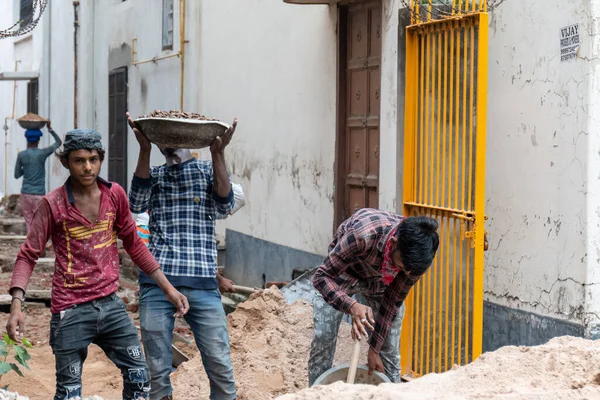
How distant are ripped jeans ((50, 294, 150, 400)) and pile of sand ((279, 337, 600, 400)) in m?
1.56

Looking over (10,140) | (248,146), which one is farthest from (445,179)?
(10,140)

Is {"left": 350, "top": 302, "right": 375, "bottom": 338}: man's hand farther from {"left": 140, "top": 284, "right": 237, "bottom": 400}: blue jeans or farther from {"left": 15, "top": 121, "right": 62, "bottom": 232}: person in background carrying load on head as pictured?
{"left": 15, "top": 121, "right": 62, "bottom": 232}: person in background carrying load on head

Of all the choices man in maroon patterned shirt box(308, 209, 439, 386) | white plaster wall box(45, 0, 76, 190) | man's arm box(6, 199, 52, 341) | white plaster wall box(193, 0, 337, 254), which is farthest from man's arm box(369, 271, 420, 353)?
white plaster wall box(45, 0, 76, 190)

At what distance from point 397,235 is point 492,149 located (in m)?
2.32

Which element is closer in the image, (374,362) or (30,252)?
(30,252)

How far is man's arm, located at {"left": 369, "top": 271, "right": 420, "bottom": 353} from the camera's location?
16.7 ft

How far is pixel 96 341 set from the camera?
16.5ft

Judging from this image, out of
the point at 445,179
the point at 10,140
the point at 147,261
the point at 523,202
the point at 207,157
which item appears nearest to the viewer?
the point at 147,261

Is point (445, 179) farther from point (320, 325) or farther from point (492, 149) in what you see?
point (320, 325)

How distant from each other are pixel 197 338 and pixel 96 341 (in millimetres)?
572

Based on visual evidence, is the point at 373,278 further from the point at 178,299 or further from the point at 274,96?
the point at 274,96

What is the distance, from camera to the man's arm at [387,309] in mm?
5086

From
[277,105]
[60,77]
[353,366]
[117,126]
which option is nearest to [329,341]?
[353,366]

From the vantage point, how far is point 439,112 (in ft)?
22.4
